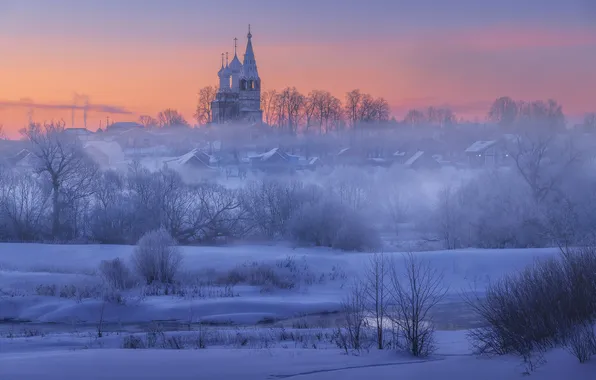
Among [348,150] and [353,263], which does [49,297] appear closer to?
[353,263]

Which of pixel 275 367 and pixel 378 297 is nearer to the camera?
pixel 275 367

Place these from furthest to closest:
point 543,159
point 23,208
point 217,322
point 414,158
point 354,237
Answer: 1. point 414,158
2. point 543,159
3. point 23,208
4. point 354,237
5. point 217,322

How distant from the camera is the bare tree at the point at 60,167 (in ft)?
131

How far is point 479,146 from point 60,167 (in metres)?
36.8

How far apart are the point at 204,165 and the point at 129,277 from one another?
28.4m

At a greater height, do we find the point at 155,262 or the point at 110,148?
the point at 110,148

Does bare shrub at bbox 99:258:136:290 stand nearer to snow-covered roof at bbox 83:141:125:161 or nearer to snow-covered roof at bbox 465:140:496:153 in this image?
snow-covered roof at bbox 83:141:125:161

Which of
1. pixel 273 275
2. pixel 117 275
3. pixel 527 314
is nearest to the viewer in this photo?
pixel 527 314

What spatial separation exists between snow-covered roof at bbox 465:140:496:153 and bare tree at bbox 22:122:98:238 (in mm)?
32942

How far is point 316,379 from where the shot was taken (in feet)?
34.0

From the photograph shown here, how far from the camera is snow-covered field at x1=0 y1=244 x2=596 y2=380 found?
10.8 m

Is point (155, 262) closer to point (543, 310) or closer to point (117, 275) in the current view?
point (117, 275)

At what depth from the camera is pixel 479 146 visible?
2479 inches

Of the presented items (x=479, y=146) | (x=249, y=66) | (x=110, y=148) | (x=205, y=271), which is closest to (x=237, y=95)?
(x=249, y=66)
